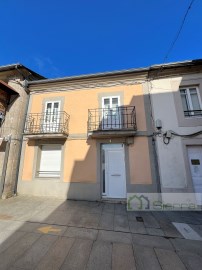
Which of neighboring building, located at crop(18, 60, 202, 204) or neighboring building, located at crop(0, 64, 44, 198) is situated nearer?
neighboring building, located at crop(18, 60, 202, 204)

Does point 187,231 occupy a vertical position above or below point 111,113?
below

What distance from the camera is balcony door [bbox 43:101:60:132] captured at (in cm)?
722

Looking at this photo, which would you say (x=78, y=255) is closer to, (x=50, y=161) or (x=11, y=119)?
(x=50, y=161)

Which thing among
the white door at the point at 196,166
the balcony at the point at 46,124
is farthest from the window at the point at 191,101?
the balcony at the point at 46,124

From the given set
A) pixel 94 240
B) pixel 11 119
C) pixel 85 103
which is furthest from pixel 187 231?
pixel 11 119

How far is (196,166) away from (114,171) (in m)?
3.49

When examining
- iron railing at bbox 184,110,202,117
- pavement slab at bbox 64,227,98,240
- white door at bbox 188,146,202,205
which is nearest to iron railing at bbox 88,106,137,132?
iron railing at bbox 184,110,202,117

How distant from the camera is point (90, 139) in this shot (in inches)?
265

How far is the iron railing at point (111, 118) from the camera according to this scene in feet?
21.8

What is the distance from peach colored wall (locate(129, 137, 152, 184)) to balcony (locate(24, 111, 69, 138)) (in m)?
3.36

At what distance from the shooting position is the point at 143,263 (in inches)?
99.0

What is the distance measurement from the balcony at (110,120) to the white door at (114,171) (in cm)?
72

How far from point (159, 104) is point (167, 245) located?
17.8 feet

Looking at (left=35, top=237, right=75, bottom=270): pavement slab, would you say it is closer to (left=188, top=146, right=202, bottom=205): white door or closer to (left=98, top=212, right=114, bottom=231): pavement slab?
(left=98, top=212, right=114, bottom=231): pavement slab
